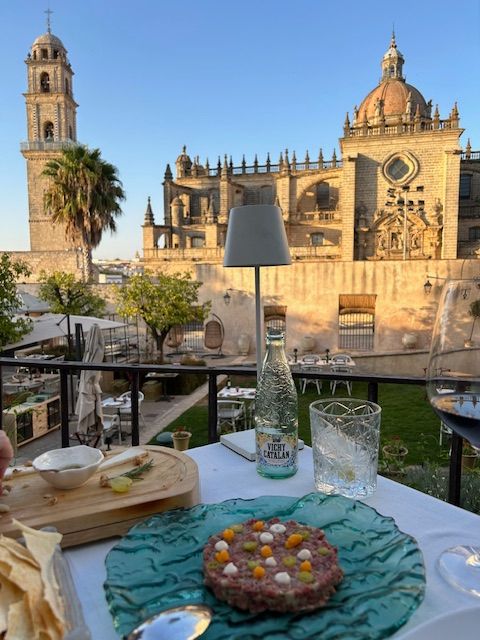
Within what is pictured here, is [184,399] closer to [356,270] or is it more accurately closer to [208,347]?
[208,347]

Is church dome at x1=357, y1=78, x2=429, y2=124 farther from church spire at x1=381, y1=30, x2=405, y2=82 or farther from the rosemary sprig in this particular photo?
the rosemary sprig

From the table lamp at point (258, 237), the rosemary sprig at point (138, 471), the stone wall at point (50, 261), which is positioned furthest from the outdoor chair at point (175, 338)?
the rosemary sprig at point (138, 471)

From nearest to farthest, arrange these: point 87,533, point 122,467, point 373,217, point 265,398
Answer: point 87,533 < point 122,467 < point 265,398 < point 373,217

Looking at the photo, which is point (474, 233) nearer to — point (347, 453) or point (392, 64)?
point (392, 64)

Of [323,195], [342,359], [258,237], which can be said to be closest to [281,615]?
[258,237]

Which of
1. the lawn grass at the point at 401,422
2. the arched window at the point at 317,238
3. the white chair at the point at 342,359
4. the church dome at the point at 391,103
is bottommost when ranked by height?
the lawn grass at the point at 401,422

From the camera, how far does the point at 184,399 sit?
11.8 meters

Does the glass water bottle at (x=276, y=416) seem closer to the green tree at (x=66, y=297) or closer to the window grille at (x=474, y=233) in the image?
the green tree at (x=66, y=297)

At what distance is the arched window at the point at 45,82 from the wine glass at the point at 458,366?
1599 inches

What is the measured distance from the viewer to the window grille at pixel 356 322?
16.4 metres

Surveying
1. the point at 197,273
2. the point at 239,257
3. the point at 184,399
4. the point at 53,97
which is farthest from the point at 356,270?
the point at 53,97

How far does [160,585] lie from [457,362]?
0.60 metres

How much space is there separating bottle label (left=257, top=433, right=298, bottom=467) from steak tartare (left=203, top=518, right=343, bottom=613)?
1.02 ft

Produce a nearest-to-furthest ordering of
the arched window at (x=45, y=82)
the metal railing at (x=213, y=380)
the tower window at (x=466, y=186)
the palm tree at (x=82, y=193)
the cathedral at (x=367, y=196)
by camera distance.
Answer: the metal railing at (x=213, y=380) < the palm tree at (x=82, y=193) < the cathedral at (x=367, y=196) < the tower window at (x=466, y=186) < the arched window at (x=45, y=82)
